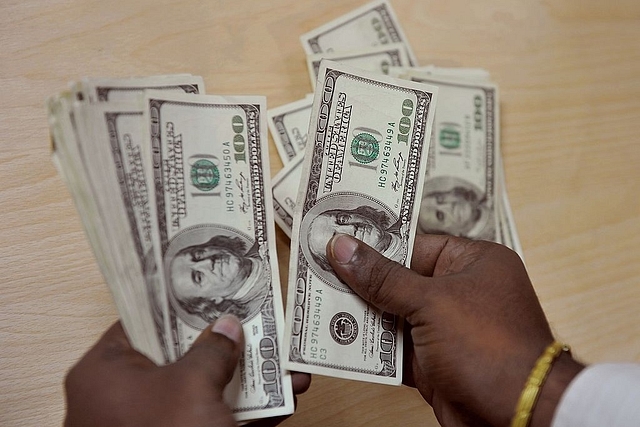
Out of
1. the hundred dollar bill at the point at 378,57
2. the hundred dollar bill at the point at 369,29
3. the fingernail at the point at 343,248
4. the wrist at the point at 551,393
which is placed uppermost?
the hundred dollar bill at the point at 369,29

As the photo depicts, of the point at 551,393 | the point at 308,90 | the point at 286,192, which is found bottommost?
the point at 551,393

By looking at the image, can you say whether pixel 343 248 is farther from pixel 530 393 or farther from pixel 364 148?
pixel 530 393

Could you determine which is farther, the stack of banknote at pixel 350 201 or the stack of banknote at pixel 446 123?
the stack of banknote at pixel 446 123

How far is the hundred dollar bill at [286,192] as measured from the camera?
79 centimetres

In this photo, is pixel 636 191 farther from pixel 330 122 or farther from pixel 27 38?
pixel 27 38

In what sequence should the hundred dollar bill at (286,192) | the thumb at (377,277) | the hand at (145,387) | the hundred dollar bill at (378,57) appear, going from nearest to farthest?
the hand at (145,387) → the thumb at (377,277) → the hundred dollar bill at (286,192) → the hundred dollar bill at (378,57)

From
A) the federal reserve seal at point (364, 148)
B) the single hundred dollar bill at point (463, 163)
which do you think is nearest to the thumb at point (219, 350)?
the federal reserve seal at point (364, 148)

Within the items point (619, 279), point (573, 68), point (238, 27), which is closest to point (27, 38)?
point (238, 27)

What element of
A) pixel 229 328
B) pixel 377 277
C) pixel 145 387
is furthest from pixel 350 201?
pixel 145 387

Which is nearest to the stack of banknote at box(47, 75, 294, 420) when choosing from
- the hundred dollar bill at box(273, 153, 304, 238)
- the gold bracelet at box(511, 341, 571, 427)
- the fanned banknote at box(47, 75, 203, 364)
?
the fanned banknote at box(47, 75, 203, 364)

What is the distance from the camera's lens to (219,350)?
0.58 metres

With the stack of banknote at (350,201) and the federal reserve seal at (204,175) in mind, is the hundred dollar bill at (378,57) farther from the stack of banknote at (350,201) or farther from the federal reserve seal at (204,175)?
the federal reserve seal at (204,175)

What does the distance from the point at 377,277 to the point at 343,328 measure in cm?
9

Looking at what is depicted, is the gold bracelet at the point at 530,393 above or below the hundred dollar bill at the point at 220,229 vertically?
below
